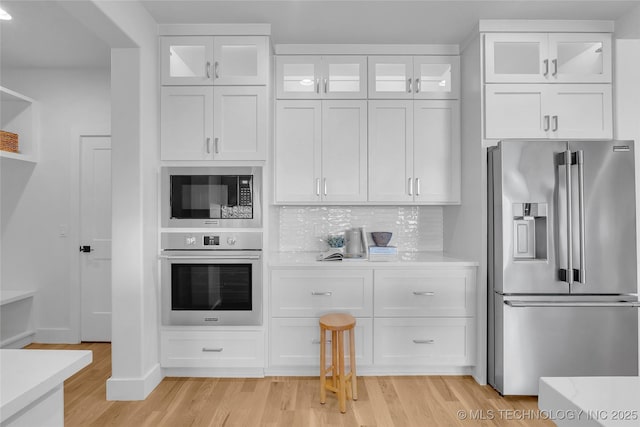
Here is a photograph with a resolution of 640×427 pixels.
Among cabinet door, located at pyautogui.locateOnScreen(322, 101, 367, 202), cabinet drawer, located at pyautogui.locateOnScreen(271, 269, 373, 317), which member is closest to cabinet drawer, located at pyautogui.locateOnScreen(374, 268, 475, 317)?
cabinet drawer, located at pyautogui.locateOnScreen(271, 269, 373, 317)

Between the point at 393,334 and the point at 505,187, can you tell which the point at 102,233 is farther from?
the point at 505,187

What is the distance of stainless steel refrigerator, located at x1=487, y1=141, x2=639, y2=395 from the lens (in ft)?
8.04

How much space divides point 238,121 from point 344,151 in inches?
34.6

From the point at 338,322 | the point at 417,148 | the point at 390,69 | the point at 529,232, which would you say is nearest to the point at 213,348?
the point at 338,322

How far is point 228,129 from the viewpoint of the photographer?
9.18 feet

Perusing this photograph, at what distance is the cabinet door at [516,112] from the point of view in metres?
2.73

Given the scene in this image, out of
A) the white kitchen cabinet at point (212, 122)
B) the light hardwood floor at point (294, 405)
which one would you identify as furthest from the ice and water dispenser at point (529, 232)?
the white kitchen cabinet at point (212, 122)

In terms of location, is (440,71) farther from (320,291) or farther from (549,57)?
(320,291)

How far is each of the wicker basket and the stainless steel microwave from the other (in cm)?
164

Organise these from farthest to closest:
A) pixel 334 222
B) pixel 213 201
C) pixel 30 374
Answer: pixel 334 222 < pixel 213 201 < pixel 30 374

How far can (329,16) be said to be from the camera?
264 cm

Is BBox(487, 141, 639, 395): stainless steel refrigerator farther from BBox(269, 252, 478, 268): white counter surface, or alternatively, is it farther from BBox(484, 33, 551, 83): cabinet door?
BBox(484, 33, 551, 83): cabinet door

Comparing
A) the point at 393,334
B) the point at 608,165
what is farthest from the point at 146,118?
the point at 608,165

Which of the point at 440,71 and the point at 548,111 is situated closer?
the point at 548,111
